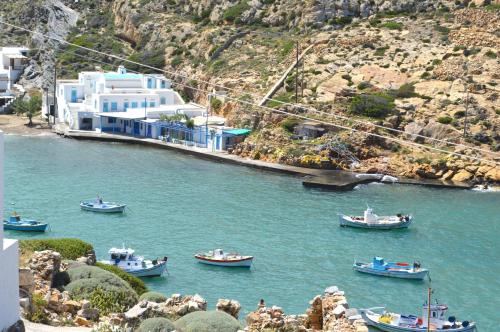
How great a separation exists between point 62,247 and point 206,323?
980 cm

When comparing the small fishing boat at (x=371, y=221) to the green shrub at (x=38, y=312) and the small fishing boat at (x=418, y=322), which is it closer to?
the small fishing boat at (x=418, y=322)

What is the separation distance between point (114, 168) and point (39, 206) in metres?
10.4

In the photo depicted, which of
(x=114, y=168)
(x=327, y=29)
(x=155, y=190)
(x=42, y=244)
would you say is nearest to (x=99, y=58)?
(x=327, y=29)

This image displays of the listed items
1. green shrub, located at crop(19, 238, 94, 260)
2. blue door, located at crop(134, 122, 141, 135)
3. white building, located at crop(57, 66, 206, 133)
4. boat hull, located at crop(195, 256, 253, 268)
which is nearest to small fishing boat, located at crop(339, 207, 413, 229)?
boat hull, located at crop(195, 256, 253, 268)

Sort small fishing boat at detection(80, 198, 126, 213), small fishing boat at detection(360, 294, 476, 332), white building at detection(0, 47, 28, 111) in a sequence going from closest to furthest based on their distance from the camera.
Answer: small fishing boat at detection(360, 294, 476, 332), small fishing boat at detection(80, 198, 126, 213), white building at detection(0, 47, 28, 111)

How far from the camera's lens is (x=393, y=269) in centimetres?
3712

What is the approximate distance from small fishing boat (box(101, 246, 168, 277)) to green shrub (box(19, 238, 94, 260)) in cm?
533

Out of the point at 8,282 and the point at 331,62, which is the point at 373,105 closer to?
the point at 331,62

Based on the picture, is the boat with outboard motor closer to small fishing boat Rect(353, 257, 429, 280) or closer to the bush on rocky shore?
small fishing boat Rect(353, 257, 429, 280)

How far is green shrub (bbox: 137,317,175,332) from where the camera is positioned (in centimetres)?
1878

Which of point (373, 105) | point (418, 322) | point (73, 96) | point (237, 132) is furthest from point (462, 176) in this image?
point (73, 96)

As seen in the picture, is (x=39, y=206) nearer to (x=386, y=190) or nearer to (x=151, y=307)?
(x=386, y=190)

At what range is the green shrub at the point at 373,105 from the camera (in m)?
62.2

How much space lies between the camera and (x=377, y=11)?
75875mm
